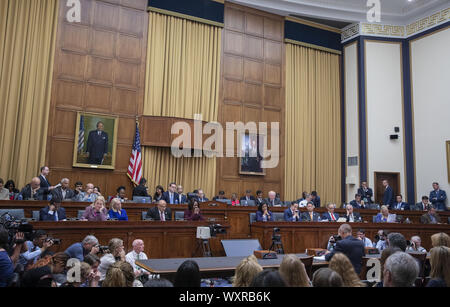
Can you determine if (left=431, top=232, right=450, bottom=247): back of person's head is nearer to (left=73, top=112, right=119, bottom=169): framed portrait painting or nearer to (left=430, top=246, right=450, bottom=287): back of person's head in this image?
(left=430, top=246, right=450, bottom=287): back of person's head

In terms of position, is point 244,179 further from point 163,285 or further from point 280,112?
point 163,285

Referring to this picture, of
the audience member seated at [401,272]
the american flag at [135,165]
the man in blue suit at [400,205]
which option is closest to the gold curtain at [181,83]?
the american flag at [135,165]

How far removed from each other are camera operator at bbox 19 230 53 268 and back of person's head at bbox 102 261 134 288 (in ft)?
5.71

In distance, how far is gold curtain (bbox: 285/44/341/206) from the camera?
43.7ft

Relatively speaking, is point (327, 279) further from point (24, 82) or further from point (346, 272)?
point (24, 82)

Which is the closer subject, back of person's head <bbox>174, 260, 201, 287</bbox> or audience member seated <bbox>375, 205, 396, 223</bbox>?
back of person's head <bbox>174, 260, 201, 287</bbox>

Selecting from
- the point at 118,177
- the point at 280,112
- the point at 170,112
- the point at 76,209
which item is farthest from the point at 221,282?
the point at 280,112

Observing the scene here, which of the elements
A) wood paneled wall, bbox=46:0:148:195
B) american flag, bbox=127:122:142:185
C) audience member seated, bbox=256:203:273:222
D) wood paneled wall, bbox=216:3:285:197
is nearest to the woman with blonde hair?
audience member seated, bbox=256:203:273:222

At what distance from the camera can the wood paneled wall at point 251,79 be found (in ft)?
40.7

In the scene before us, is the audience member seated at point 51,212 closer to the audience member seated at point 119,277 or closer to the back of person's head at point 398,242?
the audience member seated at point 119,277

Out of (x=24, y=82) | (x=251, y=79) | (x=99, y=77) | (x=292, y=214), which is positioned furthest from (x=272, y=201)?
(x=24, y=82)

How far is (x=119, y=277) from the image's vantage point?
2639 millimetres

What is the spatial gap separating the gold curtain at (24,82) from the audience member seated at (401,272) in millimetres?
9067

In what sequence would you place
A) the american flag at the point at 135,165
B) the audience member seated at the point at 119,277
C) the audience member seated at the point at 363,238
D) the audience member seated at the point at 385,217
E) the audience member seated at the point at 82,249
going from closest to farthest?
the audience member seated at the point at 119,277, the audience member seated at the point at 82,249, the audience member seated at the point at 363,238, the audience member seated at the point at 385,217, the american flag at the point at 135,165
